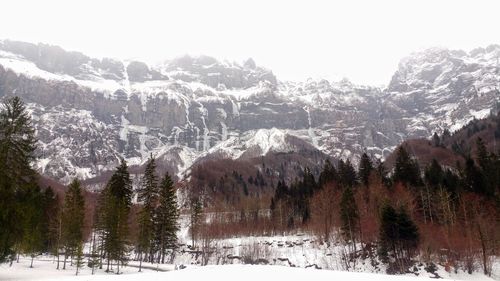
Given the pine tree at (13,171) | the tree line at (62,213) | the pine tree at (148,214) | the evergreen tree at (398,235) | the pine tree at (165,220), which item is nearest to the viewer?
the pine tree at (13,171)

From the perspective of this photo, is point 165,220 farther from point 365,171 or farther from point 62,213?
point 365,171

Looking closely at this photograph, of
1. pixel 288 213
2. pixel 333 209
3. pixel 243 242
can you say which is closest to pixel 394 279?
pixel 333 209

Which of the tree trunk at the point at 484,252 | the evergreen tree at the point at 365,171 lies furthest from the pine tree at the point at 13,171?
the evergreen tree at the point at 365,171

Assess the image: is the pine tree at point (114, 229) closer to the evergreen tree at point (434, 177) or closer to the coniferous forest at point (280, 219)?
the coniferous forest at point (280, 219)

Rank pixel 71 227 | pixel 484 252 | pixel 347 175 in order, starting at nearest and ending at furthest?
pixel 484 252
pixel 71 227
pixel 347 175

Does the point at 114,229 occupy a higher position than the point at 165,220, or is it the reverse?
the point at 165,220

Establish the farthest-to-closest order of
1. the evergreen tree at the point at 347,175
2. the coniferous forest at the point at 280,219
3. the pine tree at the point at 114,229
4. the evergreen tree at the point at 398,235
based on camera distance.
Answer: the evergreen tree at the point at 347,175 < the evergreen tree at the point at 398,235 < the pine tree at the point at 114,229 < the coniferous forest at the point at 280,219

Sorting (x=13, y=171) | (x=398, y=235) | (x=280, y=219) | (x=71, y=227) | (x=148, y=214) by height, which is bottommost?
(x=398, y=235)

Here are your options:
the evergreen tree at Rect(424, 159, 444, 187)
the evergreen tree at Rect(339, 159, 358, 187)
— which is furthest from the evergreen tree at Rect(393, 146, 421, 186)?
the evergreen tree at Rect(339, 159, 358, 187)

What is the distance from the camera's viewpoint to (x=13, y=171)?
38.3m

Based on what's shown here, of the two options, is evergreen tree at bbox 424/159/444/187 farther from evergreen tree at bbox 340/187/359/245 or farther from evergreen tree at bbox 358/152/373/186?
evergreen tree at bbox 340/187/359/245

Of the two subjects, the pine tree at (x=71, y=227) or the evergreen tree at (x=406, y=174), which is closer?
the pine tree at (x=71, y=227)

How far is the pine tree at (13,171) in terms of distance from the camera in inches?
1433

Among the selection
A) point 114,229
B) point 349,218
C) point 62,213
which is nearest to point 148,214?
point 114,229
